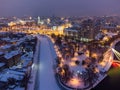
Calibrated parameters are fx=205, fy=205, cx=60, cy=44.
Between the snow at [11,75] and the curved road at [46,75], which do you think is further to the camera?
the curved road at [46,75]

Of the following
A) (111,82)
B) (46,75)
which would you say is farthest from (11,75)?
(111,82)

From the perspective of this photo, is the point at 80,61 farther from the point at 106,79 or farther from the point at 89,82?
the point at 89,82

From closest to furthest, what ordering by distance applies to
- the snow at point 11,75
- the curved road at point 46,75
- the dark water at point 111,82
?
the snow at point 11,75, the curved road at point 46,75, the dark water at point 111,82

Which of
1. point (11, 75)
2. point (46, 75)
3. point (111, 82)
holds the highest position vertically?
point (11, 75)

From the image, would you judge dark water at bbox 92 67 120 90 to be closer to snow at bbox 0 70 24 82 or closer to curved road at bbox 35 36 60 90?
curved road at bbox 35 36 60 90

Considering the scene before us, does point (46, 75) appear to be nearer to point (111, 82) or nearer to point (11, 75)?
point (11, 75)

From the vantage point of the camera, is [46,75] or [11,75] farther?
[46,75]

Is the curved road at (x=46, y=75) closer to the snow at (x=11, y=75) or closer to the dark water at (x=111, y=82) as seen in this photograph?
the snow at (x=11, y=75)

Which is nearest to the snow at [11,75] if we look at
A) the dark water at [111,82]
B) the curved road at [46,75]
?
the curved road at [46,75]

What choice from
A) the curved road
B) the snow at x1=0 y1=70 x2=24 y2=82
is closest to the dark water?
the curved road
